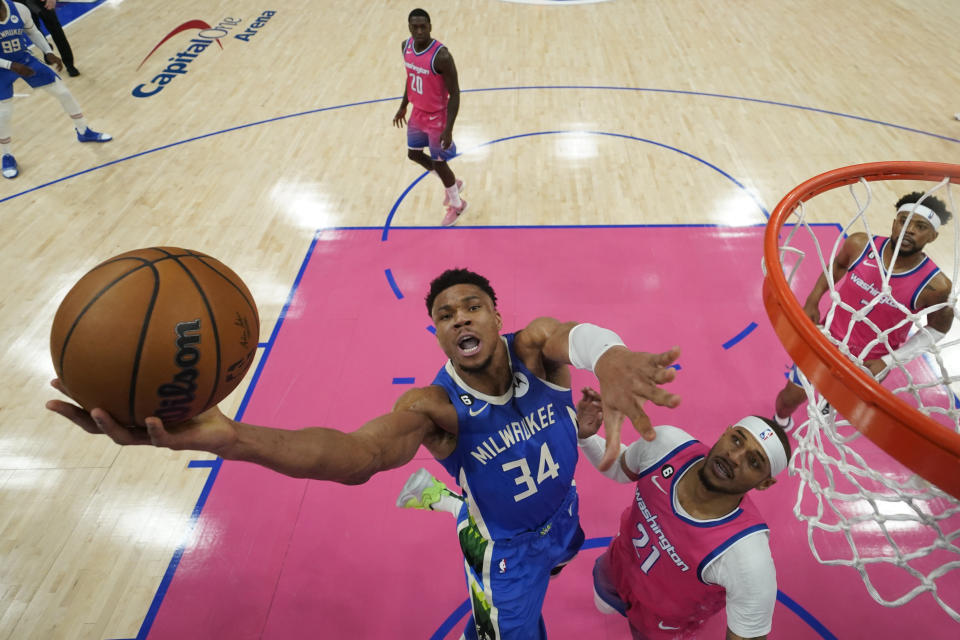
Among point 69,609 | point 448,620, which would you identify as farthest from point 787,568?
point 69,609

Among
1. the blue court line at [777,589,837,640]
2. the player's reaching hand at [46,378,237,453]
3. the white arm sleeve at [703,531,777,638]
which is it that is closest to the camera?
the player's reaching hand at [46,378,237,453]

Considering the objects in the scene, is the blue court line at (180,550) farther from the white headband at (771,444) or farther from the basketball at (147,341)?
the white headband at (771,444)

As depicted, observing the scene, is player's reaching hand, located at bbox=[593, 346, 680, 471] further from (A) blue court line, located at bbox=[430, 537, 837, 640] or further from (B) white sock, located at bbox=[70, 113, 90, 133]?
(B) white sock, located at bbox=[70, 113, 90, 133]

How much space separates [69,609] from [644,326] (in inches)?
160

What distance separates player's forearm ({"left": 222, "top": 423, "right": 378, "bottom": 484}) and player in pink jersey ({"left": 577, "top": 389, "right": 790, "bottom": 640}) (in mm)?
925

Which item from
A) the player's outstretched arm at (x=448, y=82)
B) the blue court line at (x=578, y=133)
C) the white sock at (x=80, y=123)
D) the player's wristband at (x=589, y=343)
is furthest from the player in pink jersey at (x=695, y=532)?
the white sock at (x=80, y=123)

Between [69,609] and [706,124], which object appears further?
[706,124]

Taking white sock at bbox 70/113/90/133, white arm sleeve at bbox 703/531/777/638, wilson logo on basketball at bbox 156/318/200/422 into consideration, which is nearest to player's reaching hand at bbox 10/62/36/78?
white sock at bbox 70/113/90/133

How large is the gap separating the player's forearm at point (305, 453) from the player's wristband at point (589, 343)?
763mm

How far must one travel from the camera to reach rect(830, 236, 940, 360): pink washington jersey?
3123 millimetres

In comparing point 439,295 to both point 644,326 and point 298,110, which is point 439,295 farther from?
point 298,110

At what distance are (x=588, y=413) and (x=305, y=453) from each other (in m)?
1.17

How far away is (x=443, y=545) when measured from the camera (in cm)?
338

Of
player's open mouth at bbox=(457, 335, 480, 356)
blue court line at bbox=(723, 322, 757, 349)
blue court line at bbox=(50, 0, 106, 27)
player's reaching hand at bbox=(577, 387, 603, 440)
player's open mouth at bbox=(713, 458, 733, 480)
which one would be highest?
player's open mouth at bbox=(457, 335, 480, 356)
